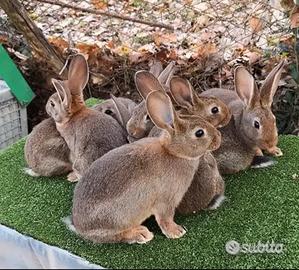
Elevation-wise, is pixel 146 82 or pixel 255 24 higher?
pixel 146 82

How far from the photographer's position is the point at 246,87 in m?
2.28

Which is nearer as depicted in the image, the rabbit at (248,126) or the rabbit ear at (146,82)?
the rabbit ear at (146,82)

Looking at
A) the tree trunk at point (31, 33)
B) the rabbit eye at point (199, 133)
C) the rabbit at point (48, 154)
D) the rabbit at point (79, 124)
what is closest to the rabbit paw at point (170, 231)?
the rabbit eye at point (199, 133)

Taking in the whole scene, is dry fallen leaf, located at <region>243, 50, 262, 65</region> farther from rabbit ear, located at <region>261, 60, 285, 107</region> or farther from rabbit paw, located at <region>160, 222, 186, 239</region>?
rabbit paw, located at <region>160, 222, 186, 239</region>

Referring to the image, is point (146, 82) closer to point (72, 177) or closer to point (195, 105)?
point (195, 105)

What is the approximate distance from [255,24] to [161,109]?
143 cm

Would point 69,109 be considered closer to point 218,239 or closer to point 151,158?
point 151,158

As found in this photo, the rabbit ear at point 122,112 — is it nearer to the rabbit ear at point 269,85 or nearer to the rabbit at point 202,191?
the rabbit at point 202,191

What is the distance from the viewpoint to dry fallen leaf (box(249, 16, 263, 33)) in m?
3.00

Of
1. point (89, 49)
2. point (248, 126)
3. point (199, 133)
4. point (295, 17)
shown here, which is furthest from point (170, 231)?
point (89, 49)

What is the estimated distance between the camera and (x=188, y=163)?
1.87 metres

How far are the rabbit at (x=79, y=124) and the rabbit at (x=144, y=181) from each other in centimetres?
30

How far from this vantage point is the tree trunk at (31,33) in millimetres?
3033

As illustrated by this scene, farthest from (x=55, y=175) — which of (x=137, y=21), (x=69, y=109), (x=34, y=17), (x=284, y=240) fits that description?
(x=34, y=17)
